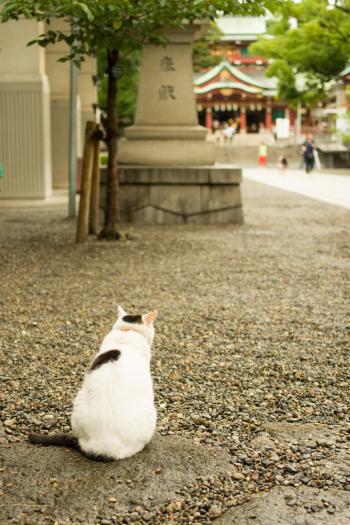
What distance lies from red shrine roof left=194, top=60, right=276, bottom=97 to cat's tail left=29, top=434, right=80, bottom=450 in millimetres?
52849

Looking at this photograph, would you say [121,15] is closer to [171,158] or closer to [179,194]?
[179,194]

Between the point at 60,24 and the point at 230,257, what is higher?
the point at 60,24

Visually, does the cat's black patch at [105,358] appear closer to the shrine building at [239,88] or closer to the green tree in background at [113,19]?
the green tree in background at [113,19]

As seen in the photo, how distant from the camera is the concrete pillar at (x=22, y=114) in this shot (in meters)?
14.3

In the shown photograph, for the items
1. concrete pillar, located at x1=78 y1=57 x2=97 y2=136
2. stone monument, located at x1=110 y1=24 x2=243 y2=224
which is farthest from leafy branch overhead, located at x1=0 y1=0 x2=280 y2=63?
concrete pillar, located at x1=78 y1=57 x2=97 y2=136

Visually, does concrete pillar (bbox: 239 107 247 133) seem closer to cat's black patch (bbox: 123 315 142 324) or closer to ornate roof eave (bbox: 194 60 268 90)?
ornate roof eave (bbox: 194 60 268 90)

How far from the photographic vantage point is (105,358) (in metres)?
2.85

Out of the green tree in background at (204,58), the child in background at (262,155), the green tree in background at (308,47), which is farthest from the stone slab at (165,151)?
the green tree in background at (204,58)

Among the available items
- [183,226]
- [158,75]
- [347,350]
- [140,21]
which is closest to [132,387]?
[347,350]

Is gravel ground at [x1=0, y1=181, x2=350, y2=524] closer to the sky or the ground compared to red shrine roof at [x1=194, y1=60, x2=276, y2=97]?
closer to the ground

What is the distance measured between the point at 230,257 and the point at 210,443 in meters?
5.17

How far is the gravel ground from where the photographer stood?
3051 mm

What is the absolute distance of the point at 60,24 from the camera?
18453 mm

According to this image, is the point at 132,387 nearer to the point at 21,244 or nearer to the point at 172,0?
the point at 172,0
